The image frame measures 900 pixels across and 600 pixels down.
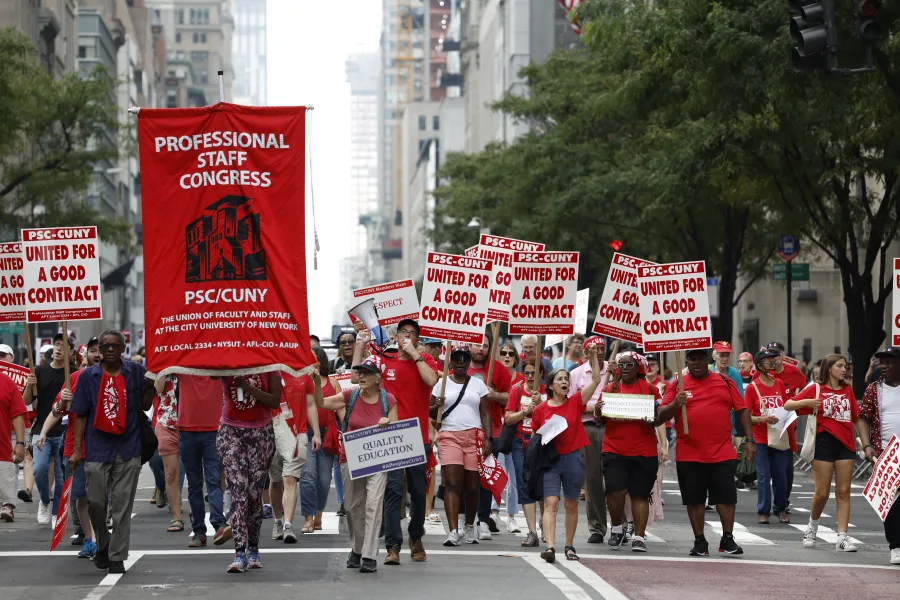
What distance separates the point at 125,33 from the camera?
4188 inches

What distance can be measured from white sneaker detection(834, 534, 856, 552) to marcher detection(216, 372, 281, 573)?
550 centimetres

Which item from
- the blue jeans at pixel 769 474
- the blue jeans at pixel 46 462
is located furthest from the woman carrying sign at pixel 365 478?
the blue jeans at pixel 769 474

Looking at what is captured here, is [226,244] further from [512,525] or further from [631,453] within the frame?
[512,525]

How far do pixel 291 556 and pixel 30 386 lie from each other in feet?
13.4

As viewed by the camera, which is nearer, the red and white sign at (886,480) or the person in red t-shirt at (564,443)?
the red and white sign at (886,480)

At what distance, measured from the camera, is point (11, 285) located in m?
18.6

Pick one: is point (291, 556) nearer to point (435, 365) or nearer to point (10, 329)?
point (435, 365)

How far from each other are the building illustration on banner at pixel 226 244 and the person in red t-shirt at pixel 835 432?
539 cm

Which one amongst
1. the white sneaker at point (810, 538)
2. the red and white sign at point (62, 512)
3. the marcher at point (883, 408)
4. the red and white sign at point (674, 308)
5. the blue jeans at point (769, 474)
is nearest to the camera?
the red and white sign at point (62, 512)

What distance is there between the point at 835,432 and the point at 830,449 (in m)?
0.18

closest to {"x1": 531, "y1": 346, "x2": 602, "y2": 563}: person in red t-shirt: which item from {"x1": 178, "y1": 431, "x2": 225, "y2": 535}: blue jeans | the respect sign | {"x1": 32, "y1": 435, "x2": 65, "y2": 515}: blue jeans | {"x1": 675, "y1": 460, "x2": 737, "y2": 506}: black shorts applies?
{"x1": 675, "y1": 460, "x2": 737, "y2": 506}: black shorts

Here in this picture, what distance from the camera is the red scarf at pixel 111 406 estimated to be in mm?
12812

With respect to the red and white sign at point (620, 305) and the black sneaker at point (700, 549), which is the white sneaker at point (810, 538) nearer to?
the black sneaker at point (700, 549)

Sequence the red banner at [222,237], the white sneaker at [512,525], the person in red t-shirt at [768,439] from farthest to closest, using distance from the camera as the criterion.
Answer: the person in red t-shirt at [768,439], the white sneaker at [512,525], the red banner at [222,237]
